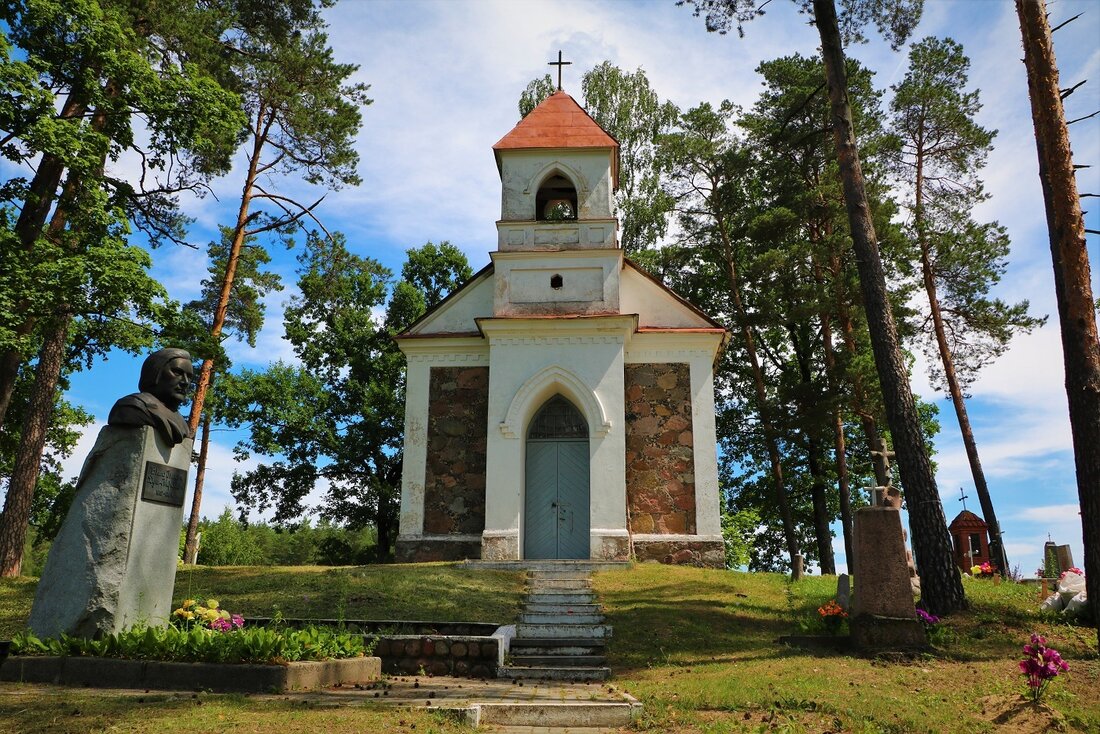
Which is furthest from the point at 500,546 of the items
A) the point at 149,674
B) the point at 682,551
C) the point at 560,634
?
the point at 149,674

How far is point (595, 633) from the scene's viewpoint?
10062mm

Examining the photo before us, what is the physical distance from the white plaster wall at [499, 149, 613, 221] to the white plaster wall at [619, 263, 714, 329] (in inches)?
68.2

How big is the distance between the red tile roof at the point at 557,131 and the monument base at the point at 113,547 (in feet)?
39.0

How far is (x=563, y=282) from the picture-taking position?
16281 millimetres

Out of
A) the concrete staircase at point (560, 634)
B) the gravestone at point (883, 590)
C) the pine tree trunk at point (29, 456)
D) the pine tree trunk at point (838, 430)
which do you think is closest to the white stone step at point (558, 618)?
the concrete staircase at point (560, 634)

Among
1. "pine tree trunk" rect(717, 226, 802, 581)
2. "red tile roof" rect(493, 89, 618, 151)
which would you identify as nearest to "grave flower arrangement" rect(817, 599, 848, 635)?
"pine tree trunk" rect(717, 226, 802, 581)

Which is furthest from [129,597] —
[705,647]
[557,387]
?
[557,387]

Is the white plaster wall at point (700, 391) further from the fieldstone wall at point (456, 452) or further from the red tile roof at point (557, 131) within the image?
the red tile roof at point (557, 131)

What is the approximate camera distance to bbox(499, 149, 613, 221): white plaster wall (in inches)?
666

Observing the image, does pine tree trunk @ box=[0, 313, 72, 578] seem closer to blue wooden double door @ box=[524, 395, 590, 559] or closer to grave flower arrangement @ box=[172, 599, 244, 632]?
grave flower arrangement @ box=[172, 599, 244, 632]

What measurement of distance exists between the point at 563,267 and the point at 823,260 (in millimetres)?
7872

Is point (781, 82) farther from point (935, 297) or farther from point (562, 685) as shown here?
point (562, 685)

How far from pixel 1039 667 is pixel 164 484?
752 cm

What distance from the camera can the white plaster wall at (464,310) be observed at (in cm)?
1725
